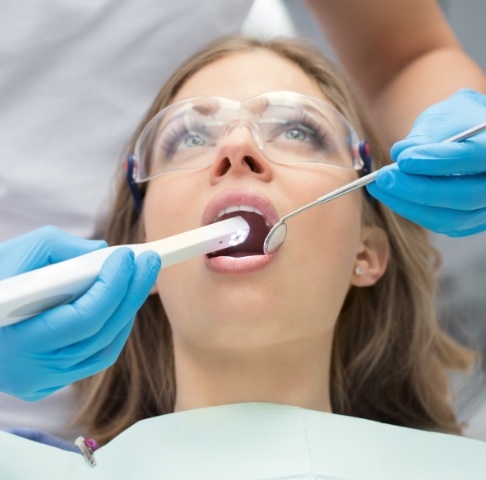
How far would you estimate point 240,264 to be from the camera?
1441 millimetres

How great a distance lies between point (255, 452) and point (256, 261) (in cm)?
35

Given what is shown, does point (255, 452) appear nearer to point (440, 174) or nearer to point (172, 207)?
point (172, 207)

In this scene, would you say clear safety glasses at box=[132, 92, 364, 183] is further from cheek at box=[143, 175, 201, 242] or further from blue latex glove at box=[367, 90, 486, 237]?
blue latex glove at box=[367, 90, 486, 237]

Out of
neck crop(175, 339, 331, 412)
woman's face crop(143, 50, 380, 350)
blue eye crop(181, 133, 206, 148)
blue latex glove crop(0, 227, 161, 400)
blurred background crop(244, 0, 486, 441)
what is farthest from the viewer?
blurred background crop(244, 0, 486, 441)

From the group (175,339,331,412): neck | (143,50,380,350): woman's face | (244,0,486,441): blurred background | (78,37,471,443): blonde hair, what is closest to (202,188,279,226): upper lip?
(143,50,380,350): woman's face

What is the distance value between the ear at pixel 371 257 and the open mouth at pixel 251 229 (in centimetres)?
27

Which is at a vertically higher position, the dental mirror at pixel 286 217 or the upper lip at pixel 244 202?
the upper lip at pixel 244 202

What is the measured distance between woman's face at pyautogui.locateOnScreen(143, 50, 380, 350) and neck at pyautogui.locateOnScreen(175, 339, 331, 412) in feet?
0.12

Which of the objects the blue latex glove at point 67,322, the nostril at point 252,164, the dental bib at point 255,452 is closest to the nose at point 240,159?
the nostril at point 252,164

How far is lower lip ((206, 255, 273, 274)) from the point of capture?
4.73 ft

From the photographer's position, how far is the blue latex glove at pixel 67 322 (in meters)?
1.22

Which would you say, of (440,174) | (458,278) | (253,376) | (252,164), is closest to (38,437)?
(253,376)

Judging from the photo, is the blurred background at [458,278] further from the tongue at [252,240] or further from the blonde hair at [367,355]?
the tongue at [252,240]

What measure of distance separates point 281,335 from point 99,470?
426 millimetres
